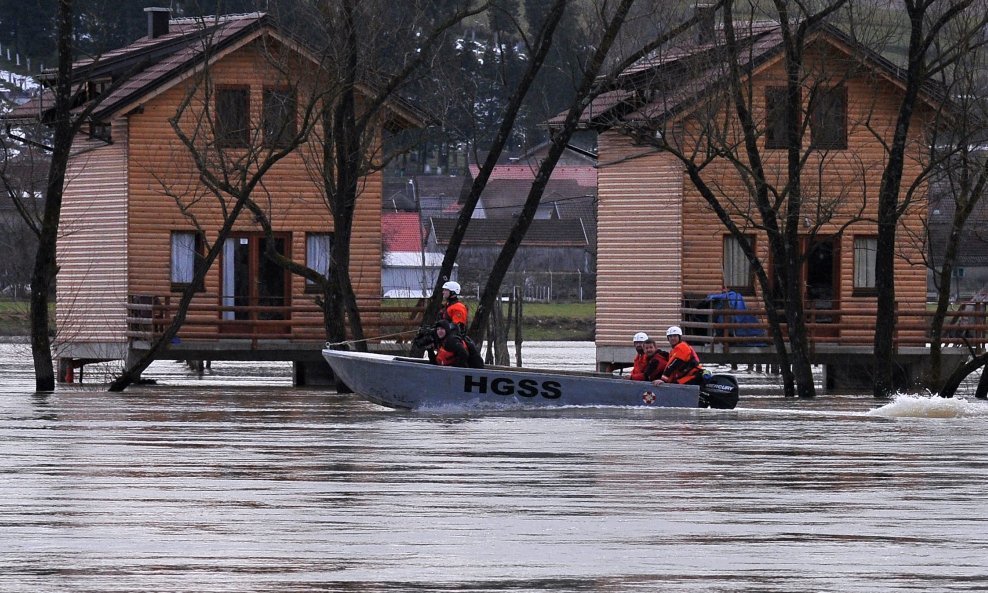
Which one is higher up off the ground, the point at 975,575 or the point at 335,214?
the point at 335,214

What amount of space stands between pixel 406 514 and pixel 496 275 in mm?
21205

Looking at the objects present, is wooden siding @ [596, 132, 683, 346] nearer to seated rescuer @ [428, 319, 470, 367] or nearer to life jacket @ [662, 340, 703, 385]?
life jacket @ [662, 340, 703, 385]

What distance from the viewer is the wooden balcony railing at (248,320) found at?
36.9 m

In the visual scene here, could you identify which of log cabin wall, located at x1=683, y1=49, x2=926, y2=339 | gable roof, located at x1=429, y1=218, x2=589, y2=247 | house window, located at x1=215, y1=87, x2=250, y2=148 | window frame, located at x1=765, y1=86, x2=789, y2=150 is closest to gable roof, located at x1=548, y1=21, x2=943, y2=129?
window frame, located at x1=765, y1=86, x2=789, y2=150

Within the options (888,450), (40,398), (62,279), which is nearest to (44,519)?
(888,450)

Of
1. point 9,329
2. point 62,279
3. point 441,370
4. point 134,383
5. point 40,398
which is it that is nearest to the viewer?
point 441,370

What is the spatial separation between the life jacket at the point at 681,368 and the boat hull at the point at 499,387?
0.36 metres

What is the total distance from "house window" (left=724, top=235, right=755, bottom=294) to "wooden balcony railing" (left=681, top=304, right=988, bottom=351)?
0.57 metres

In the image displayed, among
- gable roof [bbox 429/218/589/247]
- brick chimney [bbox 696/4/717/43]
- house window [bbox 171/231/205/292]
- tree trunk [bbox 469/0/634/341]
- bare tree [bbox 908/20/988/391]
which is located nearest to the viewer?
bare tree [bbox 908/20/988/391]

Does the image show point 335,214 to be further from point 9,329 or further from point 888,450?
point 9,329

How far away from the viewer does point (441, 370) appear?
24500mm

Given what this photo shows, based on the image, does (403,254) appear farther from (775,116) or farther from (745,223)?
(775,116)

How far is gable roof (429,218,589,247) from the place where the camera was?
330ft

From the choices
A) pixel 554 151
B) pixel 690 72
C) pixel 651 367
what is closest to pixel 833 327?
pixel 690 72
